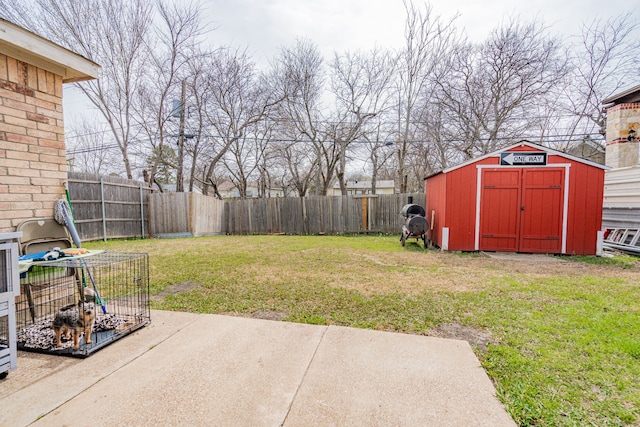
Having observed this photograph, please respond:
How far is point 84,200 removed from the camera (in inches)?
318

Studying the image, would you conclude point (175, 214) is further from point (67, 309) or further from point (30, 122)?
point (67, 309)

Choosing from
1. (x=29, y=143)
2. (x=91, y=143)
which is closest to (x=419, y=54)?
(x=29, y=143)

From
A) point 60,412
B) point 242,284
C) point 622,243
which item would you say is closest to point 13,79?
point 60,412

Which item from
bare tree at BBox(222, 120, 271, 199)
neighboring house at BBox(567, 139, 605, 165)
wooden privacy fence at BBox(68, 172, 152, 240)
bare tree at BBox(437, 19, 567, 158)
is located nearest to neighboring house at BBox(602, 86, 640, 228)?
bare tree at BBox(437, 19, 567, 158)

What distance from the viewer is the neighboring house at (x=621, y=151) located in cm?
708

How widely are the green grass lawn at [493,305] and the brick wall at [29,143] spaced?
1510 millimetres

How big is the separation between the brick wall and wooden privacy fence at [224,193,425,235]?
8.50 metres

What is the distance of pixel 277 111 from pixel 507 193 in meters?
10.3

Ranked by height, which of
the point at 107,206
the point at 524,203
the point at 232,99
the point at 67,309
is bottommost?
the point at 67,309

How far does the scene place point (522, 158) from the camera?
6566 millimetres

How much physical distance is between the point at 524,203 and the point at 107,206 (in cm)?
1124

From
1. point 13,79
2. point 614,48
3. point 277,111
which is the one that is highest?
point 614,48

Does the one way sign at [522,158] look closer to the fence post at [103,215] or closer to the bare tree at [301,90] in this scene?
the bare tree at [301,90]

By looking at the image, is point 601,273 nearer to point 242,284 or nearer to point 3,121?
point 242,284
